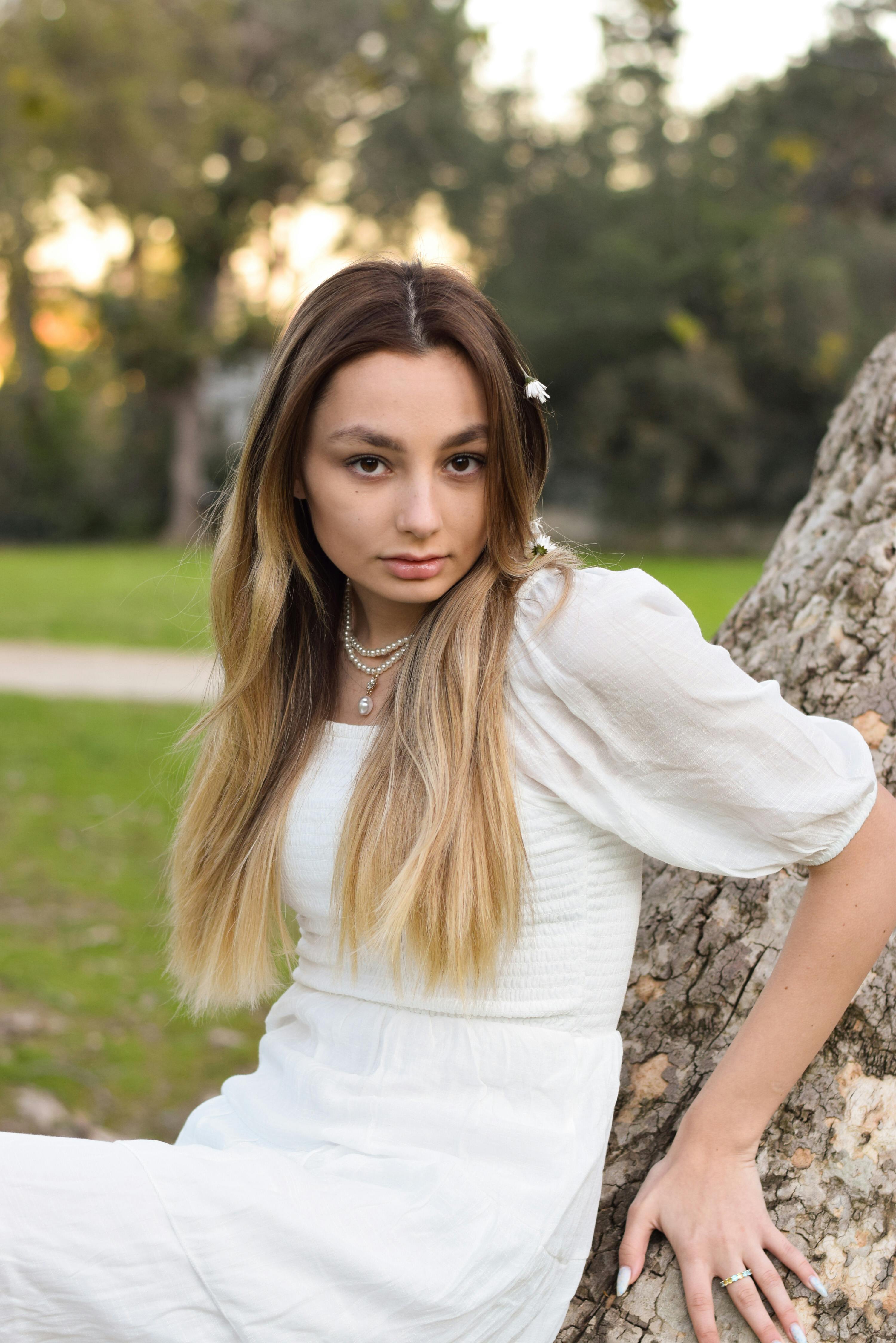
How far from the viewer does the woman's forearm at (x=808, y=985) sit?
1.41 m

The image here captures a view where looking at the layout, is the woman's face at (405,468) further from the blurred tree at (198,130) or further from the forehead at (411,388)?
the blurred tree at (198,130)

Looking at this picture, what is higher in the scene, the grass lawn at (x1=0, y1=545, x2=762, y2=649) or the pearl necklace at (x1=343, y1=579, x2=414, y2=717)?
the pearl necklace at (x1=343, y1=579, x2=414, y2=717)

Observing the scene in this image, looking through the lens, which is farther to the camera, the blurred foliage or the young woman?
the blurred foliage

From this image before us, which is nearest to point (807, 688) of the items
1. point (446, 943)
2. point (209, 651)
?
point (446, 943)

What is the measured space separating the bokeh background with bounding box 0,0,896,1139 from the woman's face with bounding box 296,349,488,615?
10.3ft

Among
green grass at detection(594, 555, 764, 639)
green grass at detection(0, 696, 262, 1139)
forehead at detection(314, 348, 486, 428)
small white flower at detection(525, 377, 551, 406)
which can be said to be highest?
small white flower at detection(525, 377, 551, 406)

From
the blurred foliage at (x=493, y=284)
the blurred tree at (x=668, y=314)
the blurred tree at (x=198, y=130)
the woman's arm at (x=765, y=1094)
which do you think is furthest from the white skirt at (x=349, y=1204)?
the blurred tree at (x=668, y=314)

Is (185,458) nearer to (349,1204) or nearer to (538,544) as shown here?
(538,544)

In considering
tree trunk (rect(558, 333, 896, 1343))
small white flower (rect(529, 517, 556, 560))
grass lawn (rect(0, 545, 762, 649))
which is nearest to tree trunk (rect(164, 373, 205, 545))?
grass lawn (rect(0, 545, 762, 649))

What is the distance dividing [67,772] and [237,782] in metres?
Result: 5.34

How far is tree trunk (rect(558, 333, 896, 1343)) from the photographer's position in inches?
60.4

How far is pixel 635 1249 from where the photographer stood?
4.96 feet

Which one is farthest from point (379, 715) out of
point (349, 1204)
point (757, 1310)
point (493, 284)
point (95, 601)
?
point (493, 284)

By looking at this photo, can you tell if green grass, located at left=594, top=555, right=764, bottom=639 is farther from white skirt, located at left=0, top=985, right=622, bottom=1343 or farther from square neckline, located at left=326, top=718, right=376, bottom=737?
white skirt, located at left=0, top=985, right=622, bottom=1343
